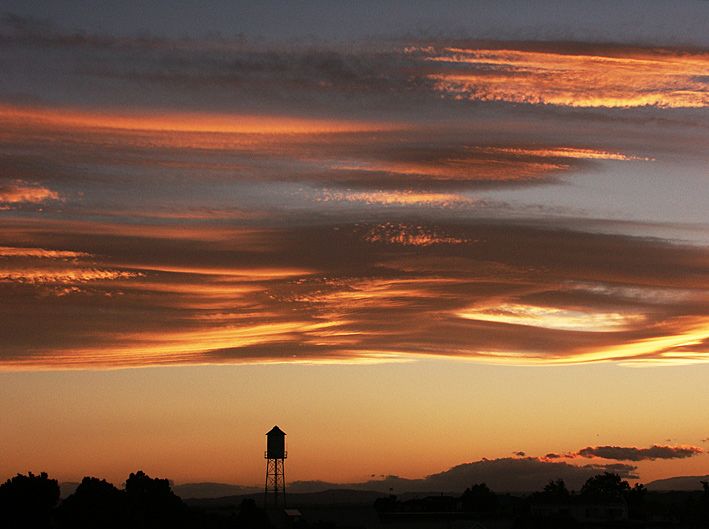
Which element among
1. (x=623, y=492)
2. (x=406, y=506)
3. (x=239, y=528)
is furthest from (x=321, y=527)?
(x=623, y=492)

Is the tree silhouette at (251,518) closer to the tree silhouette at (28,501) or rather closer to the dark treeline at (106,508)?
the dark treeline at (106,508)

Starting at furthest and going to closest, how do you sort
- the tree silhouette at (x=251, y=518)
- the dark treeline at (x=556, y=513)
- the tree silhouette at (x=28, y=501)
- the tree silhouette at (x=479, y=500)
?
the tree silhouette at (x=479, y=500) → the dark treeline at (x=556, y=513) → the tree silhouette at (x=28, y=501) → the tree silhouette at (x=251, y=518)

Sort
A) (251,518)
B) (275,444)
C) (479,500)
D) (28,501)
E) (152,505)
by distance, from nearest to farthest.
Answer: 1. (251,518)
2. (152,505)
3. (28,501)
4. (275,444)
5. (479,500)

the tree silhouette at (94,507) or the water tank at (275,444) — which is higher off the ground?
the water tank at (275,444)

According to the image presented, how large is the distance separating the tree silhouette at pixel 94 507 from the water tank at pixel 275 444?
26827mm

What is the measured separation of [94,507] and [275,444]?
1353 inches

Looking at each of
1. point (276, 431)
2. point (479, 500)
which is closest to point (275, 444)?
point (276, 431)

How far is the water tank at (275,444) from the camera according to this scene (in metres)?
123

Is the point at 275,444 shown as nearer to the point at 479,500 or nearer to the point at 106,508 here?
the point at 106,508

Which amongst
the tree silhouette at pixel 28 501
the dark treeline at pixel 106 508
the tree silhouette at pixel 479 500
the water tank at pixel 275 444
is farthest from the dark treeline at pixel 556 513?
the tree silhouette at pixel 28 501

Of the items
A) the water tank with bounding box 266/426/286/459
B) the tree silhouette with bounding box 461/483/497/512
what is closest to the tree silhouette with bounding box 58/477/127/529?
the water tank with bounding box 266/426/286/459

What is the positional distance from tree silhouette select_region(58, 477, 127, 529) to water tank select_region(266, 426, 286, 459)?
2683 cm

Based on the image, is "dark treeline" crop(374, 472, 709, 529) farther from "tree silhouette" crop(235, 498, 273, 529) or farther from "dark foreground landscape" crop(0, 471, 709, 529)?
"tree silhouette" crop(235, 498, 273, 529)

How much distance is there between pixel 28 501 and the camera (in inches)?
3903
